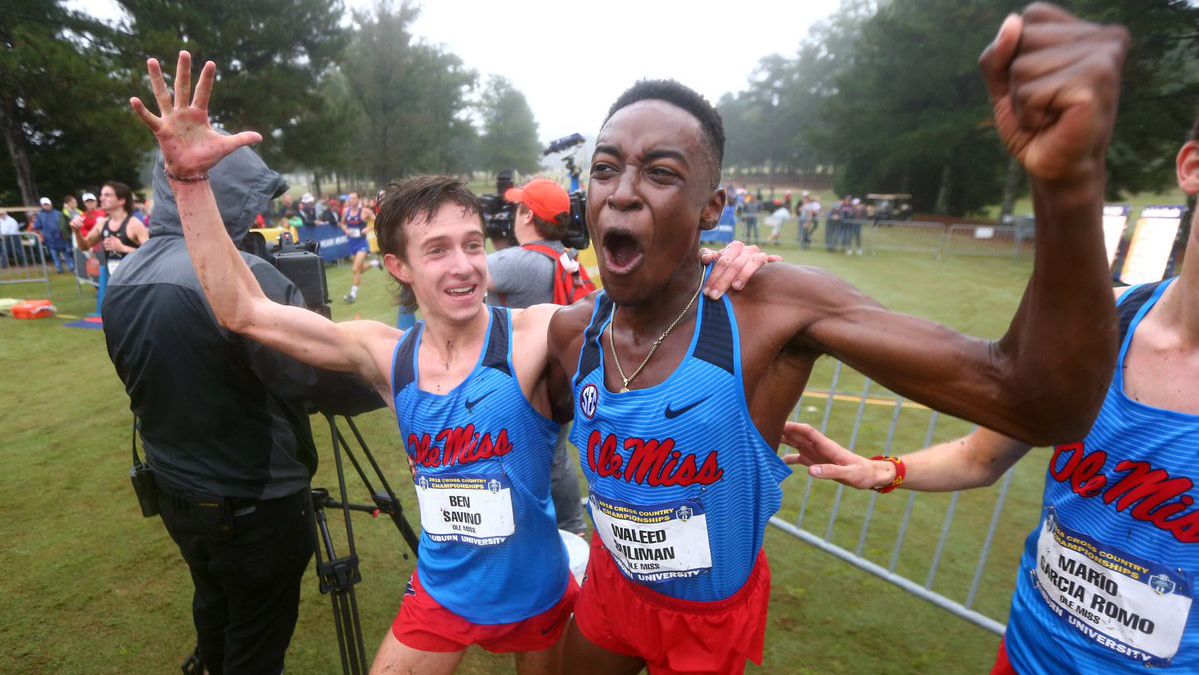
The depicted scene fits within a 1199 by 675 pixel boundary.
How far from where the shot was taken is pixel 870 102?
3164 centimetres

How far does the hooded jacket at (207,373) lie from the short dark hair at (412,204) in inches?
19.6

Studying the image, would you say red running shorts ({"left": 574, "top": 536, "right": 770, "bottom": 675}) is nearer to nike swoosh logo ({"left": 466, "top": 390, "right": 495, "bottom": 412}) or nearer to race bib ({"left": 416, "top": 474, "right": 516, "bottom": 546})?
race bib ({"left": 416, "top": 474, "right": 516, "bottom": 546})

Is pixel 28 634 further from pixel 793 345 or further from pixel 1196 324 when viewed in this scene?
pixel 1196 324

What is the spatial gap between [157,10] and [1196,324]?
29763mm

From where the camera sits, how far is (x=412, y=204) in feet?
7.11

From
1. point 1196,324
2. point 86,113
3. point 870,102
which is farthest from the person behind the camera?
point 870,102

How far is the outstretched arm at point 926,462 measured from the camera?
1885 mm

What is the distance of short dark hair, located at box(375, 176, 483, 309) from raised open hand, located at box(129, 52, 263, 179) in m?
0.45

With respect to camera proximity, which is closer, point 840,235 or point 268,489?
point 268,489

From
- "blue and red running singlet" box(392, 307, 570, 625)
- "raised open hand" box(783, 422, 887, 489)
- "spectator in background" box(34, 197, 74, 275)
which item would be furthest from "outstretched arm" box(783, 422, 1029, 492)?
"spectator in background" box(34, 197, 74, 275)

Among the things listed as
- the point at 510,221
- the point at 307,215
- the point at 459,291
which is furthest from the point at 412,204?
the point at 307,215

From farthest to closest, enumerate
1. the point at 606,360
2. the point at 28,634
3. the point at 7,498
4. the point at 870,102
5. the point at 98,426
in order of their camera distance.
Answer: the point at 870,102
the point at 98,426
the point at 7,498
the point at 28,634
the point at 606,360

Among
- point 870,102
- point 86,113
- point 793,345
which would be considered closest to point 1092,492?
point 793,345

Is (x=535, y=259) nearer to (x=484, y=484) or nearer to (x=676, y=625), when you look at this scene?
(x=484, y=484)
